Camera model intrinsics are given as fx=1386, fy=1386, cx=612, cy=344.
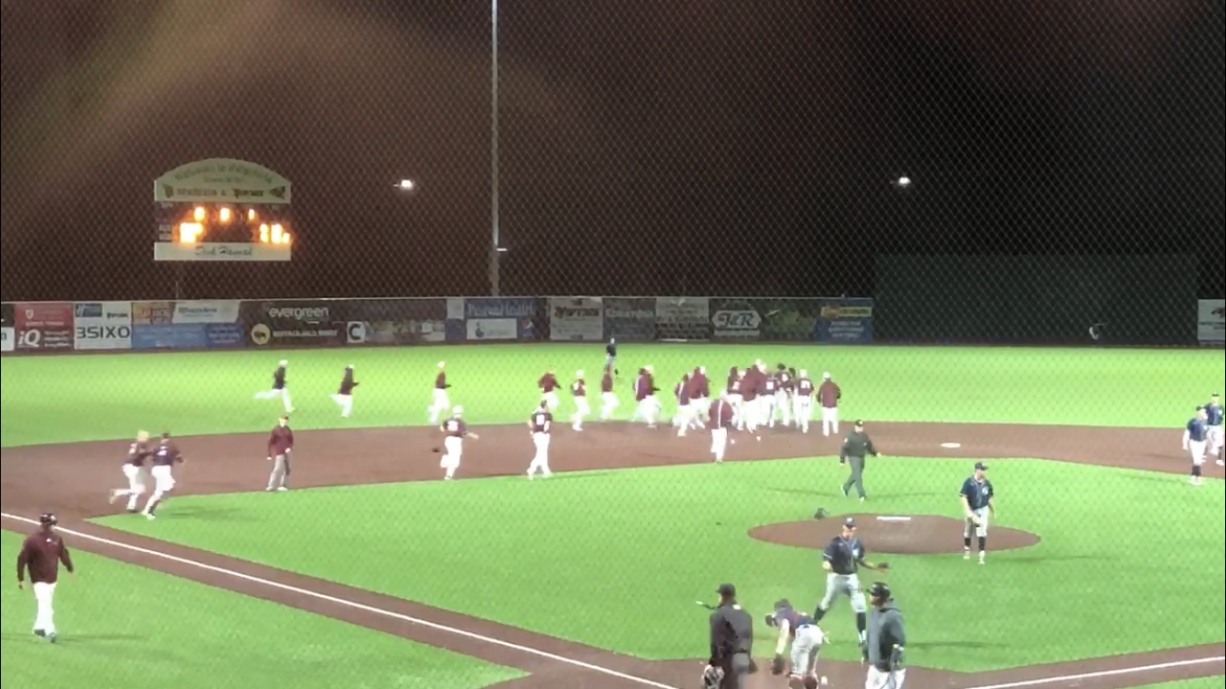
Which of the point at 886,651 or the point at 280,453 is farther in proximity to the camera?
the point at 280,453

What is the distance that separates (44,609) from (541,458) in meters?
8.11

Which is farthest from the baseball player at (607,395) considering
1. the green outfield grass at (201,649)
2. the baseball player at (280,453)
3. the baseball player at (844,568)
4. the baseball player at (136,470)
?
the baseball player at (844,568)

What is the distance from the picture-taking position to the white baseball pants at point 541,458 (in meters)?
16.1

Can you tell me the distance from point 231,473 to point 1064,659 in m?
11.0

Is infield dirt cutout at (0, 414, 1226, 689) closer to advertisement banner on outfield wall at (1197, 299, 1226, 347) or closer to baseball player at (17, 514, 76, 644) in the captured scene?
baseball player at (17, 514, 76, 644)

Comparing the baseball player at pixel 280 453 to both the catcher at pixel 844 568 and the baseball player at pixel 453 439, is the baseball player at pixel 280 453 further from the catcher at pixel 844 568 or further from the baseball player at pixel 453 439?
the catcher at pixel 844 568

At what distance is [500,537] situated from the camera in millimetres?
13117

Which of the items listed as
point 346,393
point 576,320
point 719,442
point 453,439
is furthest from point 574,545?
point 576,320

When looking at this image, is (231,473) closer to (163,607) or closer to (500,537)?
(500,537)

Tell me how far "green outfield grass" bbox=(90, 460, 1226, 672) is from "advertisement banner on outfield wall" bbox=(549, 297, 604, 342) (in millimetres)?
18595

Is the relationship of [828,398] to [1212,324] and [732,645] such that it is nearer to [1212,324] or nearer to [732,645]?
[732,645]

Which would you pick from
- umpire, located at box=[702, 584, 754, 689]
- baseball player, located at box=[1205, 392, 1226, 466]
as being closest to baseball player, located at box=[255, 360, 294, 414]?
baseball player, located at box=[1205, 392, 1226, 466]

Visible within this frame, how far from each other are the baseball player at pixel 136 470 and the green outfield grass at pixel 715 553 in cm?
43

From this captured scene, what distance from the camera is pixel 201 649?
8.73 meters
